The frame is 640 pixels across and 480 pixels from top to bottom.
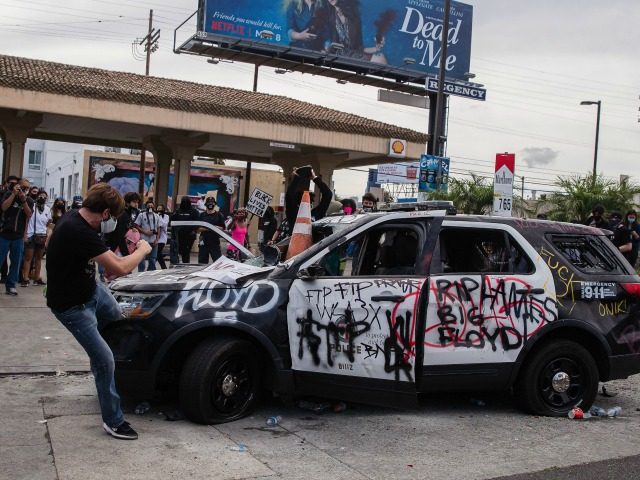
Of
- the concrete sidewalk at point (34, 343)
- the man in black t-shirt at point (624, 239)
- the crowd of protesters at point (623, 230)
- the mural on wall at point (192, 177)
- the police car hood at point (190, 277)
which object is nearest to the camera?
the police car hood at point (190, 277)

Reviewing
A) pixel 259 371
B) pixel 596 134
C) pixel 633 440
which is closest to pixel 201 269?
pixel 259 371

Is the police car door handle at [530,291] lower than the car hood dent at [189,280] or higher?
higher

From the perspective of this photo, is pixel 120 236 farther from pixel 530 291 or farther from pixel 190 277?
pixel 530 291

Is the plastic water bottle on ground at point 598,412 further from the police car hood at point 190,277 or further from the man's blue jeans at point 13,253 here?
the man's blue jeans at point 13,253

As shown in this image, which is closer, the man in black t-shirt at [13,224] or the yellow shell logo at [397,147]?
the man in black t-shirt at [13,224]

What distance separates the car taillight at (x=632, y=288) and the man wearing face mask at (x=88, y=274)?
4.10 m

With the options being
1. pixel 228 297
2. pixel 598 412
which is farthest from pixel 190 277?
pixel 598 412

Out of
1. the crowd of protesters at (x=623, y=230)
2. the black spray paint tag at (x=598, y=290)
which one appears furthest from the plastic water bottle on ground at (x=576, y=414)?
the crowd of protesters at (x=623, y=230)

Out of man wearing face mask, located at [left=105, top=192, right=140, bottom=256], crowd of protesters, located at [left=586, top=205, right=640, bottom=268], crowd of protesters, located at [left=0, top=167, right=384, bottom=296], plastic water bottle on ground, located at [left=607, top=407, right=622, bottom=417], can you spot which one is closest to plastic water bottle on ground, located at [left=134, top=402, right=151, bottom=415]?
crowd of protesters, located at [left=0, top=167, right=384, bottom=296]

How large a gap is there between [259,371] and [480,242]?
2.13m

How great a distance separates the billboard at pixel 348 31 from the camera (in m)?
32.7

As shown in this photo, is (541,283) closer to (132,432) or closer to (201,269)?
(201,269)

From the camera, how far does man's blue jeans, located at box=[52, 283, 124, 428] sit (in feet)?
16.2

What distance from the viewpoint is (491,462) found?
16.5ft
